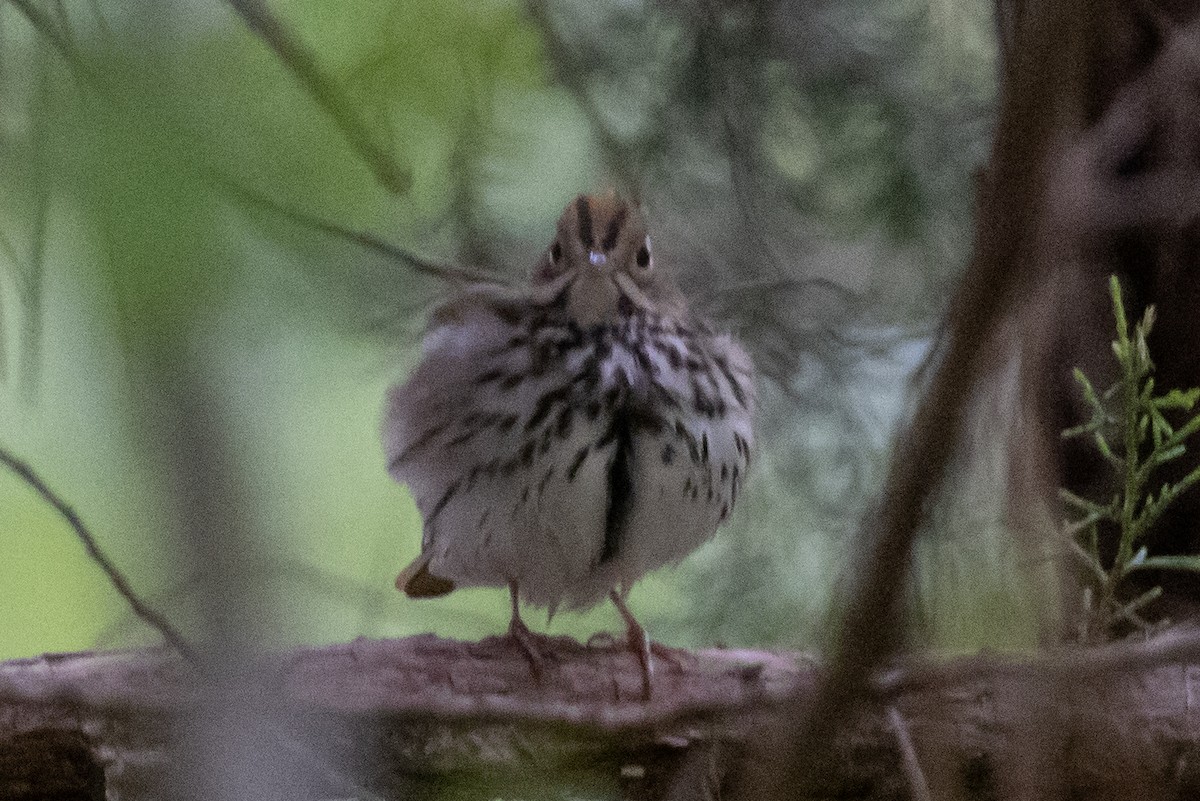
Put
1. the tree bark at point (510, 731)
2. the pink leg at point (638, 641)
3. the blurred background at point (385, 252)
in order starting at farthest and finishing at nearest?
the pink leg at point (638, 641) < the tree bark at point (510, 731) < the blurred background at point (385, 252)

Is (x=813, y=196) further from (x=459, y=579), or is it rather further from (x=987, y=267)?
(x=987, y=267)

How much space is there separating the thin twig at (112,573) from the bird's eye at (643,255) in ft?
3.15

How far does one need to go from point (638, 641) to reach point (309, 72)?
1.16m

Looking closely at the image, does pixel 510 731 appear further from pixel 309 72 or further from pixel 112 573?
pixel 309 72

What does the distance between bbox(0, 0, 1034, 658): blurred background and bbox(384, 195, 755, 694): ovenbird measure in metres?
0.09

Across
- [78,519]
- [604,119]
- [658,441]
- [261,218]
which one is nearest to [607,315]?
[658,441]

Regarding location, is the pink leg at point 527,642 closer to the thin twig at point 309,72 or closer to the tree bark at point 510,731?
the tree bark at point 510,731

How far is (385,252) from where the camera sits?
1.22 m

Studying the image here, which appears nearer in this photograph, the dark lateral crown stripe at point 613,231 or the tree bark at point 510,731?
the tree bark at point 510,731

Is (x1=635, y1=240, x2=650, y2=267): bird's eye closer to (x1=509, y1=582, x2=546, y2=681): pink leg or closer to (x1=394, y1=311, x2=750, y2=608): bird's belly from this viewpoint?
(x1=394, y1=311, x2=750, y2=608): bird's belly

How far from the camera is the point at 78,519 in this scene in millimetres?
810

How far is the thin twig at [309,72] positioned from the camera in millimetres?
632

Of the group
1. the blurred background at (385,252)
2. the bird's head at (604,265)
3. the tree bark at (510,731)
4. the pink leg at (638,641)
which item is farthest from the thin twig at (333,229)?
the pink leg at (638,641)

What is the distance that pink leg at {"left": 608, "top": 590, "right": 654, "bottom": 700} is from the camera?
1535 millimetres
